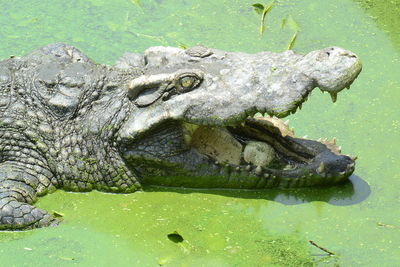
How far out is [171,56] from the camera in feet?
22.5

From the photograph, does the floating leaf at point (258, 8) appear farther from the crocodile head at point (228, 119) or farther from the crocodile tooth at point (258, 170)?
the crocodile tooth at point (258, 170)

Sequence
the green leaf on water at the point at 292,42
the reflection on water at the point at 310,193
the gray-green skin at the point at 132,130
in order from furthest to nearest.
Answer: the green leaf on water at the point at 292,42
the reflection on water at the point at 310,193
the gray-green skin at the point at 132,130

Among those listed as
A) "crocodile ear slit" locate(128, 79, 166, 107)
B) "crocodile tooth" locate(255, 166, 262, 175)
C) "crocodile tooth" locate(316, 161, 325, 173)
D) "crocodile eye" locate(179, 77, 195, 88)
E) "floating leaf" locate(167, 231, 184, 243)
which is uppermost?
"crocodile eye" locate(179, 77, 195, 88)

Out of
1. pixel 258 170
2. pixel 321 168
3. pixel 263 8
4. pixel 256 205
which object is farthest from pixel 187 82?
pixel 263 8

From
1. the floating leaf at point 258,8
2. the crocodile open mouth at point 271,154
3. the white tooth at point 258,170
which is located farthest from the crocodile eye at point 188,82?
the floating leaf at point 258,8

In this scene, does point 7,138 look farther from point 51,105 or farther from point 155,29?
point 155,29

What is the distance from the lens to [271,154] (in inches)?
271

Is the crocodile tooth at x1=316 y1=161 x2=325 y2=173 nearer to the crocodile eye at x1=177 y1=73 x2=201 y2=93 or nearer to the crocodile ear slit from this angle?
the crocodile eye at x1=177 y1=73 x2=201 y2=93

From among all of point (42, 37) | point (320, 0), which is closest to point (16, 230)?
point (42, 37)

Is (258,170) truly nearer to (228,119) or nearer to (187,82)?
(228,119)

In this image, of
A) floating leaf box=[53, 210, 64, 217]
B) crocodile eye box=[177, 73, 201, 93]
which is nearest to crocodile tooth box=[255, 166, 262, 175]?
crocodile eye box=[177, 73, 201, 93]

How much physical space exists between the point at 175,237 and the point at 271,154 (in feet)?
3.41

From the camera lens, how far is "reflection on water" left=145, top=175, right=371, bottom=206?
6680mm

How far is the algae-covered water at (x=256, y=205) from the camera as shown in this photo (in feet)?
20.1
